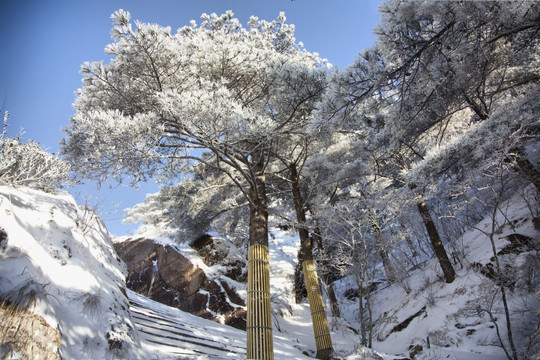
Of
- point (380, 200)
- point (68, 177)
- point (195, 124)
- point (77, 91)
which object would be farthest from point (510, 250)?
point (77, 91)

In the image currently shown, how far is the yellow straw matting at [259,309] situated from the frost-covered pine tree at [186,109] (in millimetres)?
13

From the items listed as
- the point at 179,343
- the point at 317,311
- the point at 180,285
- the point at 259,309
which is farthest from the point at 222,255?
the point at 259,309

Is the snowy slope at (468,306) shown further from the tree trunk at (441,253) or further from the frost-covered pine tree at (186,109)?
the frost-covered pine tree at (186,109)

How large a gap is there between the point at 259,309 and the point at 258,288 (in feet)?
0.98

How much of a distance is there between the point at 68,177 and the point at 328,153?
698 cm

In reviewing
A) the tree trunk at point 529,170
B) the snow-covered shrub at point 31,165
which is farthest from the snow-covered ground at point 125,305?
the tree trunk at point 529,170

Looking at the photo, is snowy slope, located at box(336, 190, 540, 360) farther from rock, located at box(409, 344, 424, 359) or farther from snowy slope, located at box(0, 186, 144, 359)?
snowy slope, located at box(0, 186, 144, 359)

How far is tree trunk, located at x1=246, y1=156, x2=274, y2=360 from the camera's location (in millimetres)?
3908

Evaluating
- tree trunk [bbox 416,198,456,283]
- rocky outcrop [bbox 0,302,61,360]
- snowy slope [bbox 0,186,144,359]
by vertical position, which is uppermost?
tree trunk [bbox 416,198,456,283]

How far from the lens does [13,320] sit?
2.20m

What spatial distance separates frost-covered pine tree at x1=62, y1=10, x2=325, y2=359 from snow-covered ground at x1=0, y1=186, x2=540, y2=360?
1.03 meters

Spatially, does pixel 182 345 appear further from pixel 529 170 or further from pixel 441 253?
pixel 441 253

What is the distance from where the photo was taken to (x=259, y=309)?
4133 millimetres

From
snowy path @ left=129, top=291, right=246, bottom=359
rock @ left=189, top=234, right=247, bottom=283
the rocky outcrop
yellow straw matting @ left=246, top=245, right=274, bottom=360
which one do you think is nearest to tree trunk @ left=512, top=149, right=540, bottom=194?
yellow straw matting @ left=246, top=245, right=274, bottom=360
